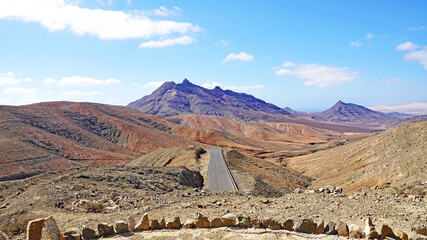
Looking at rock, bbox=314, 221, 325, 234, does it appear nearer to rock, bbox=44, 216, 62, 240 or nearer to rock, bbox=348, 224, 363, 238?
rock, bbox=348, 224, 363, 238

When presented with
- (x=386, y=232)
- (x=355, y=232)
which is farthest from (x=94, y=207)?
(x=386, y=232)

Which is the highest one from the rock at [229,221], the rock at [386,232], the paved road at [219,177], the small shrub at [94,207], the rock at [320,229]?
the rock at [386,232]

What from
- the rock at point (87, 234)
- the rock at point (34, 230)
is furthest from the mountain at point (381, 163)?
the rock at point (34, 230)

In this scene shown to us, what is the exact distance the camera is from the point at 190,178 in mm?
33312

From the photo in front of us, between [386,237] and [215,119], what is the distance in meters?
177

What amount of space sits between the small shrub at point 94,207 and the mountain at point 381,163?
71.6 ft

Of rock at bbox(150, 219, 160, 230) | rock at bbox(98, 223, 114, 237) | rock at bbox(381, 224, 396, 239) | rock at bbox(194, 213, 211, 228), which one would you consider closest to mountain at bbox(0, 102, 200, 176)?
rock at bbox(98, 223, 114, 237)

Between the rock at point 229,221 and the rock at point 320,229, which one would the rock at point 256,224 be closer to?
the rock at point 229,221

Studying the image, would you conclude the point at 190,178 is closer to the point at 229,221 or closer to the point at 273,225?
the point at 229,221

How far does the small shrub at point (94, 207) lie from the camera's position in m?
15.1

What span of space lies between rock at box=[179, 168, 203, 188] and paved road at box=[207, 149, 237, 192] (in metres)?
1.40

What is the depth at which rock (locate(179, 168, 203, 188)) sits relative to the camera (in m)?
30.0

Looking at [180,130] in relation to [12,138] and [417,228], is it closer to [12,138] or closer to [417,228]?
[12,138]

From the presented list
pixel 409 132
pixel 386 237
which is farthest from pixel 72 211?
pixel 409 132
